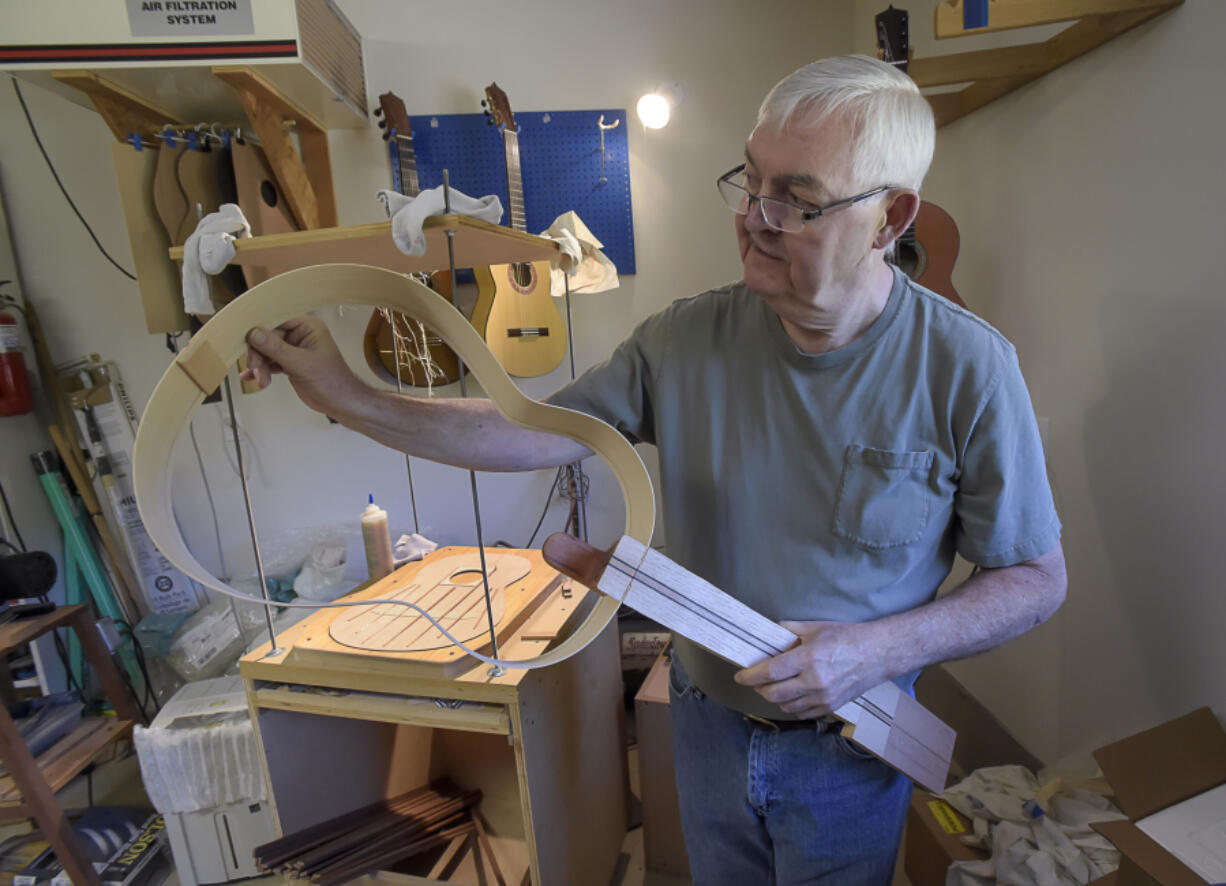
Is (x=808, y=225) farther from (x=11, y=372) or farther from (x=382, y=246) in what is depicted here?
(x=11, y=372)

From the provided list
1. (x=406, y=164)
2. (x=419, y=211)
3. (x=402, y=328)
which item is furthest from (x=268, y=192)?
(x=419, y=211)

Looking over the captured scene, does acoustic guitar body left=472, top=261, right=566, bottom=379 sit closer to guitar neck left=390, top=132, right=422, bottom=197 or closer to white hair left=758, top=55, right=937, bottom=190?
guitar neck left=390, top=132, right=422, bottom=197

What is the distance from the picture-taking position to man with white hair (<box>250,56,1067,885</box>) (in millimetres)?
734

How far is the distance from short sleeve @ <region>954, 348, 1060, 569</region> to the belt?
30 cm

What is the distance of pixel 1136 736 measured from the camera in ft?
3.68

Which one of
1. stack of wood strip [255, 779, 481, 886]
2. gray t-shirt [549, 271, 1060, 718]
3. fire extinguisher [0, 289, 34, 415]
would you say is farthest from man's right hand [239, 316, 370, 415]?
fire extinguisher [0, 289, 34, 415]

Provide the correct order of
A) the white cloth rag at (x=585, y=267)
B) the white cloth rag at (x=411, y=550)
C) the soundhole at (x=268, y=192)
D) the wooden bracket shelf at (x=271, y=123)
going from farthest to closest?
the soundhole at (x=268, y=192) → the white cloth rag at (x=585, y=267) → the wooden bracket shelf at (x=271, y=123) → the white cloth rag at (x=411, y=550)

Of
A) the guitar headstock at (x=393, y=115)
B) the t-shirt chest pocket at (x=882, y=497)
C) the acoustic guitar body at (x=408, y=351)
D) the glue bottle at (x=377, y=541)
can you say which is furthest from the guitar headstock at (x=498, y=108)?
the t-shirt chest pocket at (x=882, y=497)

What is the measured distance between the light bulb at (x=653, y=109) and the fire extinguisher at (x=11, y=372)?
2.38 metres

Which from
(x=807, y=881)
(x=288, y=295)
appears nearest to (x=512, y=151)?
(x=288, y=295)

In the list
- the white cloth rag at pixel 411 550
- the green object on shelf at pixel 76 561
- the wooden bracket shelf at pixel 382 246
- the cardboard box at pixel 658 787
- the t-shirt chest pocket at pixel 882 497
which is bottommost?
the cardboard box at pixel 658 787

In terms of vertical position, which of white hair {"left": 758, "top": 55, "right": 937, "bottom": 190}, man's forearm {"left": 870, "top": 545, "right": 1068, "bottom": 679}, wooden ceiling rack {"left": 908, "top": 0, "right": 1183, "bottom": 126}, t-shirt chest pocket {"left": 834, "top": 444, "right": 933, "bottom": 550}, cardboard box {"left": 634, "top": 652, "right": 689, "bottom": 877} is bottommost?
cardboard box {"left": 634, "top": 652, "right": 689, "bottom": 877}

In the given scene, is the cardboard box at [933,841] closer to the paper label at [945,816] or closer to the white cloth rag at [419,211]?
the paper label at [945,816]

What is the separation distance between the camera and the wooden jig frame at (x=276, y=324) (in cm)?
64
